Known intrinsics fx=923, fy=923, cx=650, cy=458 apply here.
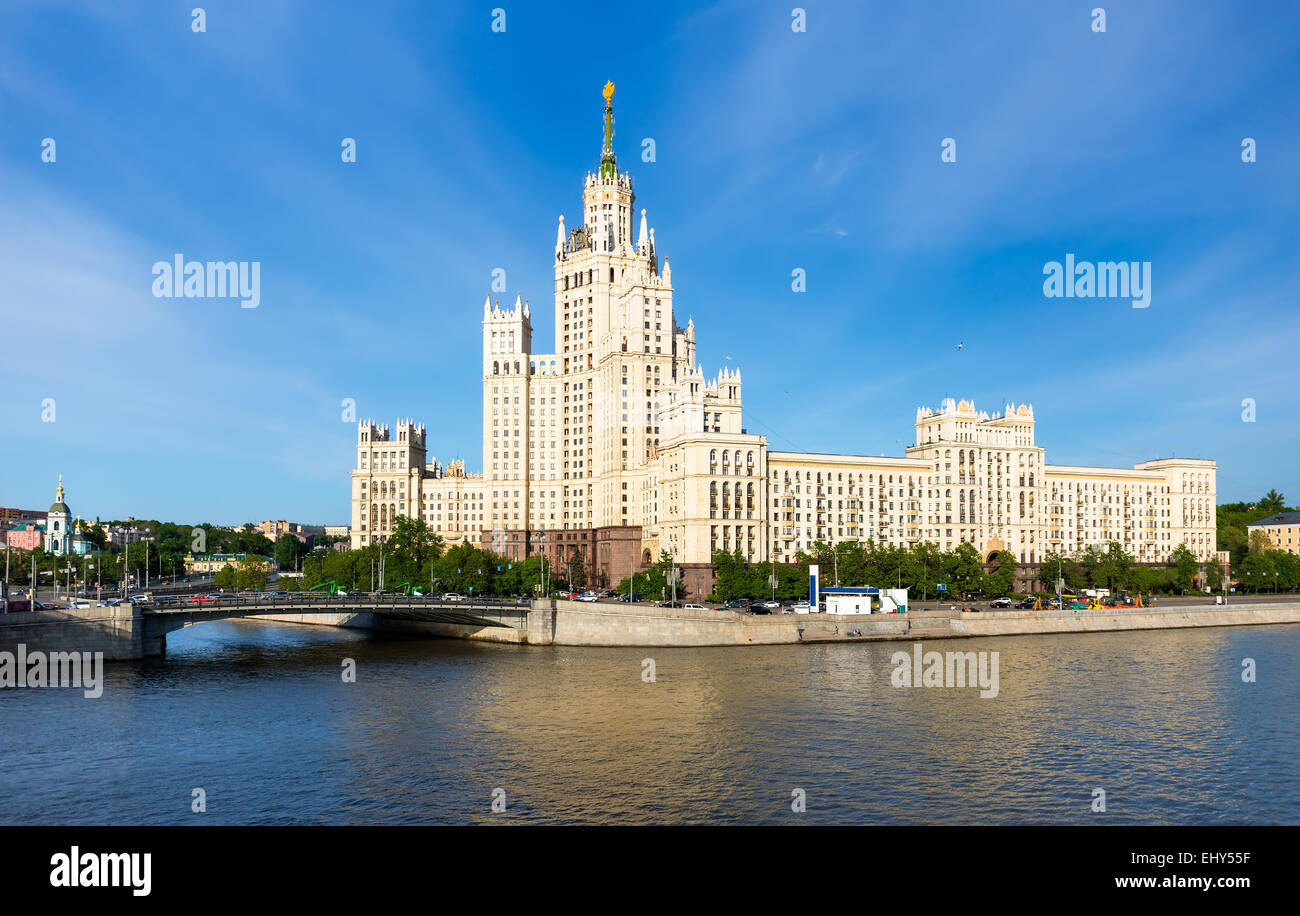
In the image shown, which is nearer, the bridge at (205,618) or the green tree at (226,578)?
the bridge at (205,618)

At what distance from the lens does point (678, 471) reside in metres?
130

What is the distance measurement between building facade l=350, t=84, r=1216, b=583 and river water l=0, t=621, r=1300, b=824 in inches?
2313

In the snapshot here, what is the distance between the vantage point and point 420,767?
43125 mm

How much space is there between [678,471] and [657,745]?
8408 centimetres

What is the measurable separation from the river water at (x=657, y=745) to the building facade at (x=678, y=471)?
5875 cm

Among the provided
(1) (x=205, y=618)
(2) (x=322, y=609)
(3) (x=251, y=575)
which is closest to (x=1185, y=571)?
(2) (x=322, y=609)

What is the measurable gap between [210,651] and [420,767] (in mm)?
59847

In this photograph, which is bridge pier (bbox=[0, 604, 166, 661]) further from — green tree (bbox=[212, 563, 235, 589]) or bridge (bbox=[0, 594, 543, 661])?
green tree (bbox=[212, 563, 235, 589])

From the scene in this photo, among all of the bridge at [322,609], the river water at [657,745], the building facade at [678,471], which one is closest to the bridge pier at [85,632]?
the bridge at [322,609]

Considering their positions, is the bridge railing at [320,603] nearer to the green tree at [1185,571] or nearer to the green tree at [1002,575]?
the green tree at [1002,575]

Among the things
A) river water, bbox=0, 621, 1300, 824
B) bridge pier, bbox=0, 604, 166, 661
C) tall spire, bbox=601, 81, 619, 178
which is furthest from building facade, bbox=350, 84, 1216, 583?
bridge pier, bbox=0, 604, 166, 661

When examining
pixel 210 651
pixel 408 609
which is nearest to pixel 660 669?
pixel 408 609

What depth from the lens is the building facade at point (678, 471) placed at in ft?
434
